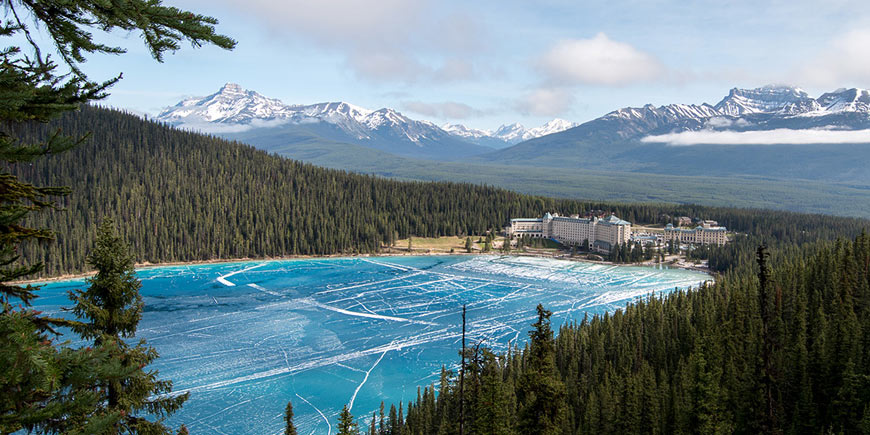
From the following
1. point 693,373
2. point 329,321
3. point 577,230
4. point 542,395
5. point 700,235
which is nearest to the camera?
point 542,395

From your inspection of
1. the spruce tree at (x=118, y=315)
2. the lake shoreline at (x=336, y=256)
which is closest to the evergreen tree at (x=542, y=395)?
the spruce tree at (x=118, y=315)

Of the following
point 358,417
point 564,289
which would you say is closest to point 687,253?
point 564,289

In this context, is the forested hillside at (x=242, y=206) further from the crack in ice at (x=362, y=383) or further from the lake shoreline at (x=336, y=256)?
the crack in ice at (x=362, y=383)

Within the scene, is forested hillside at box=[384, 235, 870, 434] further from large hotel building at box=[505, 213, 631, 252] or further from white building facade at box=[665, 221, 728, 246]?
white building facade at box=[665, 221, 728, 246]

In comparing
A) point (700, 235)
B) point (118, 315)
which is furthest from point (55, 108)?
point (700, 235)

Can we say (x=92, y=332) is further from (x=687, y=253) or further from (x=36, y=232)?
(x=687, y=253)

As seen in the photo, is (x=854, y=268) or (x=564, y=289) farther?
(x=564, y=289)

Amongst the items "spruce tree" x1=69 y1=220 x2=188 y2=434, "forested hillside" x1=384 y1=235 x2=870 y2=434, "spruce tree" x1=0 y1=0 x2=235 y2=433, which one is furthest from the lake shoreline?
"spruce tree" x1=0 y1=0 x2=235 y2=433

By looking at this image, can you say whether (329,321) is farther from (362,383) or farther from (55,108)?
(55,108)

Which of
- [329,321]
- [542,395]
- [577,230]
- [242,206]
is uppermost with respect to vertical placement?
[242,206]
